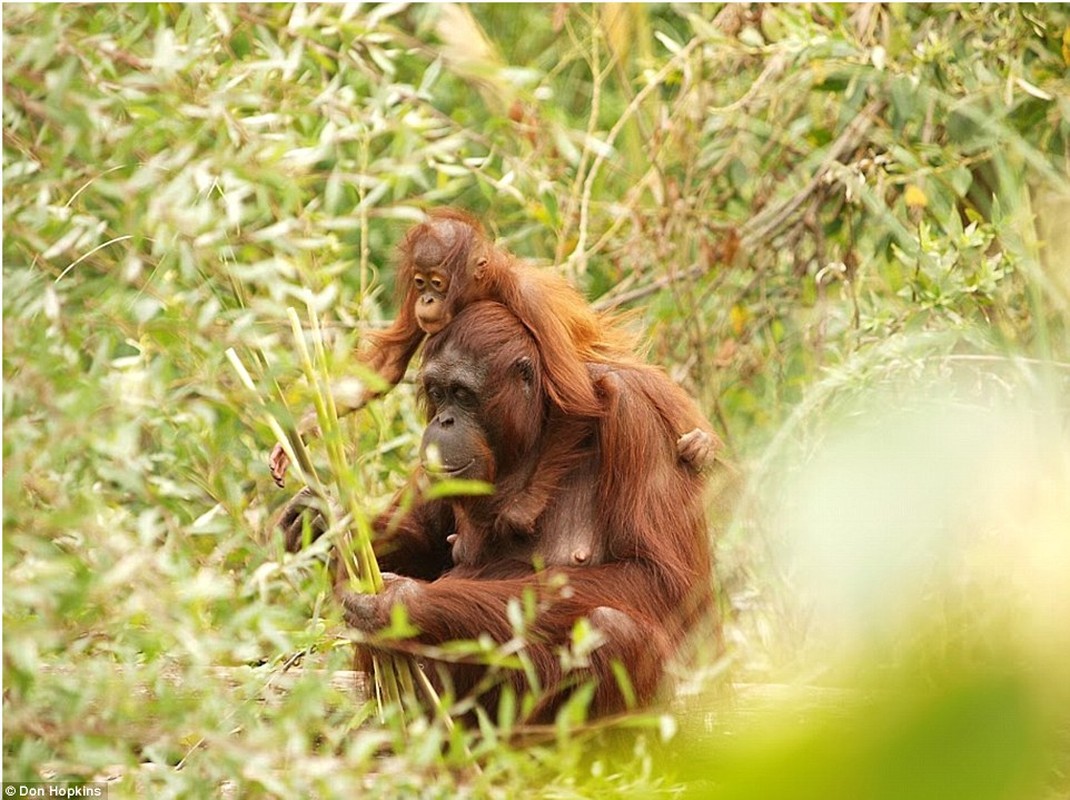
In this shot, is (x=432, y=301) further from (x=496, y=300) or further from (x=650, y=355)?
(x=650, y=355)

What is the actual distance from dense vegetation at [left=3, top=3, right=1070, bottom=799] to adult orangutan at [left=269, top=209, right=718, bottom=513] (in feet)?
0.50

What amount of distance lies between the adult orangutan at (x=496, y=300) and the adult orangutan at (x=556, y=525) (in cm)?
3

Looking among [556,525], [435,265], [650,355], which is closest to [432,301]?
[435,265]

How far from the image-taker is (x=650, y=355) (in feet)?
19.3

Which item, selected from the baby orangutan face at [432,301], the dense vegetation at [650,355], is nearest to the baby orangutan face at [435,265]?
the baby orangutan face at [432,301]

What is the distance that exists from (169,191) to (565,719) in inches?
46.1

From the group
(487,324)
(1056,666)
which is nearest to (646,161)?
(487,324)

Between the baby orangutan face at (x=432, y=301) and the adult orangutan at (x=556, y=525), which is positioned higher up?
the baby orangutan face at (x=432, y=301)

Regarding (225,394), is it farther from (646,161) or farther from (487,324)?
(646,161)

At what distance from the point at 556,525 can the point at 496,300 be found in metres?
0.61

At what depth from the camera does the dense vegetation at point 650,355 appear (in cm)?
56

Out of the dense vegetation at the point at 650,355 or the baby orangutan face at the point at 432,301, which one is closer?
the dense vegetation at the point at 650,355

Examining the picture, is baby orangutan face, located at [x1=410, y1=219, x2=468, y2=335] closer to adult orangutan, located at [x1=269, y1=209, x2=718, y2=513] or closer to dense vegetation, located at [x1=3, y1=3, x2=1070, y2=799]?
adult orangutan, located at [x1=269, y1=209, x2=718, y2=513]

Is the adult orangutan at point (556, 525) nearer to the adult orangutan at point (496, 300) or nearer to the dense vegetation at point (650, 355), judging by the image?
the adult orangutan at point (496, 300)
